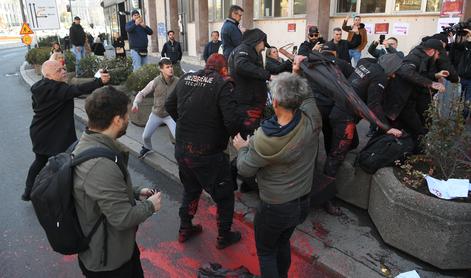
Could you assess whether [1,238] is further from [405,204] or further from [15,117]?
[15,117]

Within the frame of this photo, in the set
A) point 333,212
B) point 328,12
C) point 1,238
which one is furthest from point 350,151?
point 328,12

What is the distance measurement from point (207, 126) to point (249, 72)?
1.28 m

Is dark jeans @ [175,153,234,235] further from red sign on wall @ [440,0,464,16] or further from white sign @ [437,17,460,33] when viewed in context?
red sign on wall @ [440,0,464,16]

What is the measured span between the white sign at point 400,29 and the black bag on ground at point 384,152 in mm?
6356

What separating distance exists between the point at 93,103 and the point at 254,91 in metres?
2.76

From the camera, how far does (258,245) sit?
2928 millimetres

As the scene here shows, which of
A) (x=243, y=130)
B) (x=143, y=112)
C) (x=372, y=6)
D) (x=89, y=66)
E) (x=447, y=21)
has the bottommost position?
(x=143, y=112)

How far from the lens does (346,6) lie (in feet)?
35.5

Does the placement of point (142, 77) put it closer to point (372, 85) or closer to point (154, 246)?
point (154, 246)

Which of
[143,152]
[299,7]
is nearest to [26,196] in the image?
[143,152]

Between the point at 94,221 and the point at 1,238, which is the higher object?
the point at 94,221

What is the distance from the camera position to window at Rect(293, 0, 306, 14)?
1233 centimetres

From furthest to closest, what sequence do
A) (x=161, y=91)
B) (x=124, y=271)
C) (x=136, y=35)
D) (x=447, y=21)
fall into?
(x=136, y=35)
(x=447, y=21)
(x=161, y=91)
(x=124, y=271)

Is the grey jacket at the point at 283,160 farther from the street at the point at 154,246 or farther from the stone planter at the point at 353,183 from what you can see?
the stone planter at the point at 353,183
